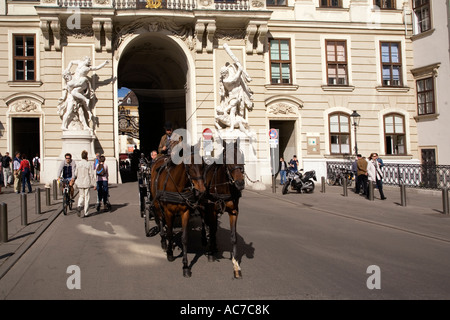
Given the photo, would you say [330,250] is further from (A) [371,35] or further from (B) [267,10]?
(A) [371,35]

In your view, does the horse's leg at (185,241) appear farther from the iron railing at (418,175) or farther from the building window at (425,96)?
the building window at (425,96)

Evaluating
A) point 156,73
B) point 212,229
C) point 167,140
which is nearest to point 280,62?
point 156,73

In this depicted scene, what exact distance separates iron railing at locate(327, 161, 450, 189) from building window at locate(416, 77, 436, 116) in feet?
20.6

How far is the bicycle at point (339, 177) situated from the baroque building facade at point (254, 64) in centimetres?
119

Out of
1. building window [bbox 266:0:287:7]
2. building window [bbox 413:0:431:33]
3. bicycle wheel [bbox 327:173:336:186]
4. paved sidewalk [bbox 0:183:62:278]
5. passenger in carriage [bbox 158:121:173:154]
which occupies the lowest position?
paved sidewalk [bbox 0:183:62:278]

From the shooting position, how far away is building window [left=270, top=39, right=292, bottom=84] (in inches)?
982

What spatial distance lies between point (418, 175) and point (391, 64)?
10.0 m

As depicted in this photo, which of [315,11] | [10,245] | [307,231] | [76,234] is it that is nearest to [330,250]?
[307,231]

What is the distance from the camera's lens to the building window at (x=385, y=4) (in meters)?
26.0

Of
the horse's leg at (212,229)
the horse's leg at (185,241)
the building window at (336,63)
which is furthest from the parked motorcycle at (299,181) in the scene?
the horse's leg at (185,241)

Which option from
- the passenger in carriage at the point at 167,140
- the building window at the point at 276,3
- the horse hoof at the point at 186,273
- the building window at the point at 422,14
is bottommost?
the horse hoof at the point at 186,273

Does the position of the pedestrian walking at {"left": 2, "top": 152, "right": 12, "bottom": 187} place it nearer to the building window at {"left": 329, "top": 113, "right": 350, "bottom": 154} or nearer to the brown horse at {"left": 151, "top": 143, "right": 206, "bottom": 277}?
the brown horse at {"left": 151, "top": 143, "right": 206, "bottom": 277}

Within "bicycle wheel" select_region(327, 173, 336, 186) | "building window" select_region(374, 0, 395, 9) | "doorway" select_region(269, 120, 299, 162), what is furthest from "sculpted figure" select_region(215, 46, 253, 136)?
"building window" select_region(374, 0, 395, 9)
